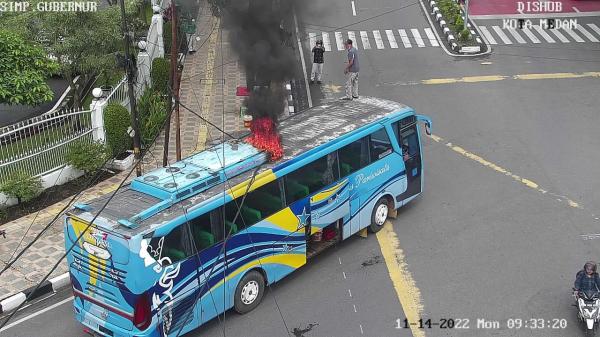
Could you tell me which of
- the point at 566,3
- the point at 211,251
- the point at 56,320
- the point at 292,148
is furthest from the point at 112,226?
the point at 566,3

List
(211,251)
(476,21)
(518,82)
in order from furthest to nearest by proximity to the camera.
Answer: (476,21) < (518,82) < (211,251)

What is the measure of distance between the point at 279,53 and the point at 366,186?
282 centimetres

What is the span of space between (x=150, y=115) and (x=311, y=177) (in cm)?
710

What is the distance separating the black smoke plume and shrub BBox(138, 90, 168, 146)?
5150 mm

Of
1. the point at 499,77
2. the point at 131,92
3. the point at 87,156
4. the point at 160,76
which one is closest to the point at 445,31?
the point at 499,77

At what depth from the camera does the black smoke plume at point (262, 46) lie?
42.8 ft

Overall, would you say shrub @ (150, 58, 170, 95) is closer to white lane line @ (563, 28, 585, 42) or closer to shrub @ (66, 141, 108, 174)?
shrub @ (66, 141, 108, 174)

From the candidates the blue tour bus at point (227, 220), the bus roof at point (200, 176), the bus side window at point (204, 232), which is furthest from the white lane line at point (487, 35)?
the bus side window at point (204, 232)

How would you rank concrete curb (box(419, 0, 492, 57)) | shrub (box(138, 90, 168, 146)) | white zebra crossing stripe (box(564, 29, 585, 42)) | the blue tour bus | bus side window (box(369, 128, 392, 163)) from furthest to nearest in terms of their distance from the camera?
white zebra crossing stripe (box(564, 29, 585, 42)) < concrete curb (box(419, 0, 492, 57)) < shrub (box(138, 90, 168, 146)) < bus side window (box(369, 128, 392, 163)) < the blue tour bus

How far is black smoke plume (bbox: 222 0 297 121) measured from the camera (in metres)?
13.0

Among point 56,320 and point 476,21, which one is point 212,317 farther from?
point 476,21

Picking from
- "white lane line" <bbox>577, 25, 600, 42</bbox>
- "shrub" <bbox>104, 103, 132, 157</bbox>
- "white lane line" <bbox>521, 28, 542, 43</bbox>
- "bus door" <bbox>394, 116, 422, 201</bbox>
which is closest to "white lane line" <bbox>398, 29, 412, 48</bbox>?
"white lane line" <bbox>521, 28, 542, 43</bbox>

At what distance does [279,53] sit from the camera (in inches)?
529

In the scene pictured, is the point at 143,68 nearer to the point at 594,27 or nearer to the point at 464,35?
the point at 464,35
